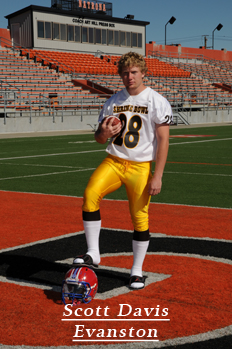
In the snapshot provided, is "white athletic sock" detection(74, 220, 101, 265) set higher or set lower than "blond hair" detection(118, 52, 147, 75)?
lower

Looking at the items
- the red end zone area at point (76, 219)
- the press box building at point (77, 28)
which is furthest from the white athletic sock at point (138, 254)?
the press box building at point (77, 28)

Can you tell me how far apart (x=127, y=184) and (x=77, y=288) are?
1.00m

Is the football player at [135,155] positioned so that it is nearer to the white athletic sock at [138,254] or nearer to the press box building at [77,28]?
the white athletic sock at [138,254]

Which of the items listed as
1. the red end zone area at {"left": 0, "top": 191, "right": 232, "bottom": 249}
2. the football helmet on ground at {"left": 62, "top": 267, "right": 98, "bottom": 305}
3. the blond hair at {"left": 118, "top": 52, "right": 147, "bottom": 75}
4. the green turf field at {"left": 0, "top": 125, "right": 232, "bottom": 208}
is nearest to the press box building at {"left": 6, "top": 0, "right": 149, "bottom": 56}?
the green turf field at {"left": 0, "top": 125, "right": 232, "bottom": 208}

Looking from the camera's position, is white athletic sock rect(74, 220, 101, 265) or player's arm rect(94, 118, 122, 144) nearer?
player's arm rect(94, 118, 122, 144)

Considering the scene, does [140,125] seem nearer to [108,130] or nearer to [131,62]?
[108,130]

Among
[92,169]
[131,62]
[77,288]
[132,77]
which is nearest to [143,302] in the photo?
[77,288]

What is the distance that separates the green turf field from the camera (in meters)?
8.86

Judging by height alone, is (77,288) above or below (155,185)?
below

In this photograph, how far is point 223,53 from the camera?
217 feet

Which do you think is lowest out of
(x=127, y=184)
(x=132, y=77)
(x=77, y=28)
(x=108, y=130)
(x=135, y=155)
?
(x=127, y=184)

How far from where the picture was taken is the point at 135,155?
418 cm

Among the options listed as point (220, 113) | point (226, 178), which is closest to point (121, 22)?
point (220, 113)

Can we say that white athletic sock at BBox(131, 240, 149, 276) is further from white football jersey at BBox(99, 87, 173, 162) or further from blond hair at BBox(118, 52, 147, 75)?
blond hair at BBox(118, 52, 147, 75)
